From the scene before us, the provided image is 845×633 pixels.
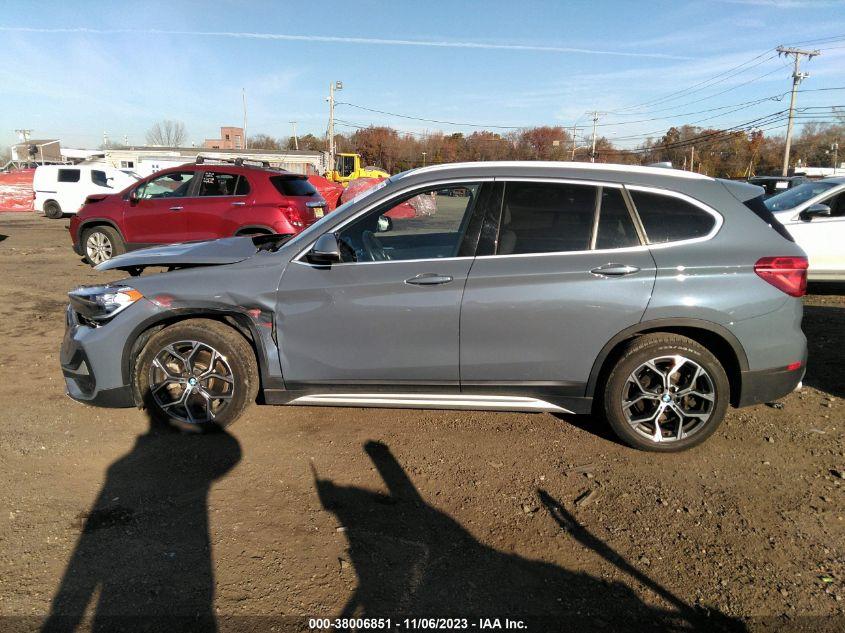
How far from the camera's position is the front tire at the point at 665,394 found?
141 inches

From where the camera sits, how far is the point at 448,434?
404 cm

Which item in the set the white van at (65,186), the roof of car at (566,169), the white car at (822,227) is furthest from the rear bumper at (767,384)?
the white van at (65,186)

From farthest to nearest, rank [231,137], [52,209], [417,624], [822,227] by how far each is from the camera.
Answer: [231,137] → [52,209] → [822,227] → [417,624]

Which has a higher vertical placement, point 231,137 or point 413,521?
point 231,137

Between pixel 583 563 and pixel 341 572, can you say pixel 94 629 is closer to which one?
pixel 341 572

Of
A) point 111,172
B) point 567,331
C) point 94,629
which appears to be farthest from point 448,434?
point 111,172

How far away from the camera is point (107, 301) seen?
3.79m

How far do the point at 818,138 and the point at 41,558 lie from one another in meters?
86.2

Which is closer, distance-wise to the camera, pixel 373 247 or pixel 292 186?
pixel 373 247

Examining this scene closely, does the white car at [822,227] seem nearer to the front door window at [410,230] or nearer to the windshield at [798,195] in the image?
the windshield at [798,195]

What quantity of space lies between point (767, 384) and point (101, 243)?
10480 millimetres

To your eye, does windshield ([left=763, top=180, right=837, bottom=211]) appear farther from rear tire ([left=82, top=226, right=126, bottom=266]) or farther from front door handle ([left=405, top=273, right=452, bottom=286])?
rear tire ([left=82, top=226, right=126, bottom=266])

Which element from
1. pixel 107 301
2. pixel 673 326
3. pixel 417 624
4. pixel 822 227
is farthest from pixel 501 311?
pixel 822 227

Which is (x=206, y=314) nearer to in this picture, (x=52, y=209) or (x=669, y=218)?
(x=669, y=218)
